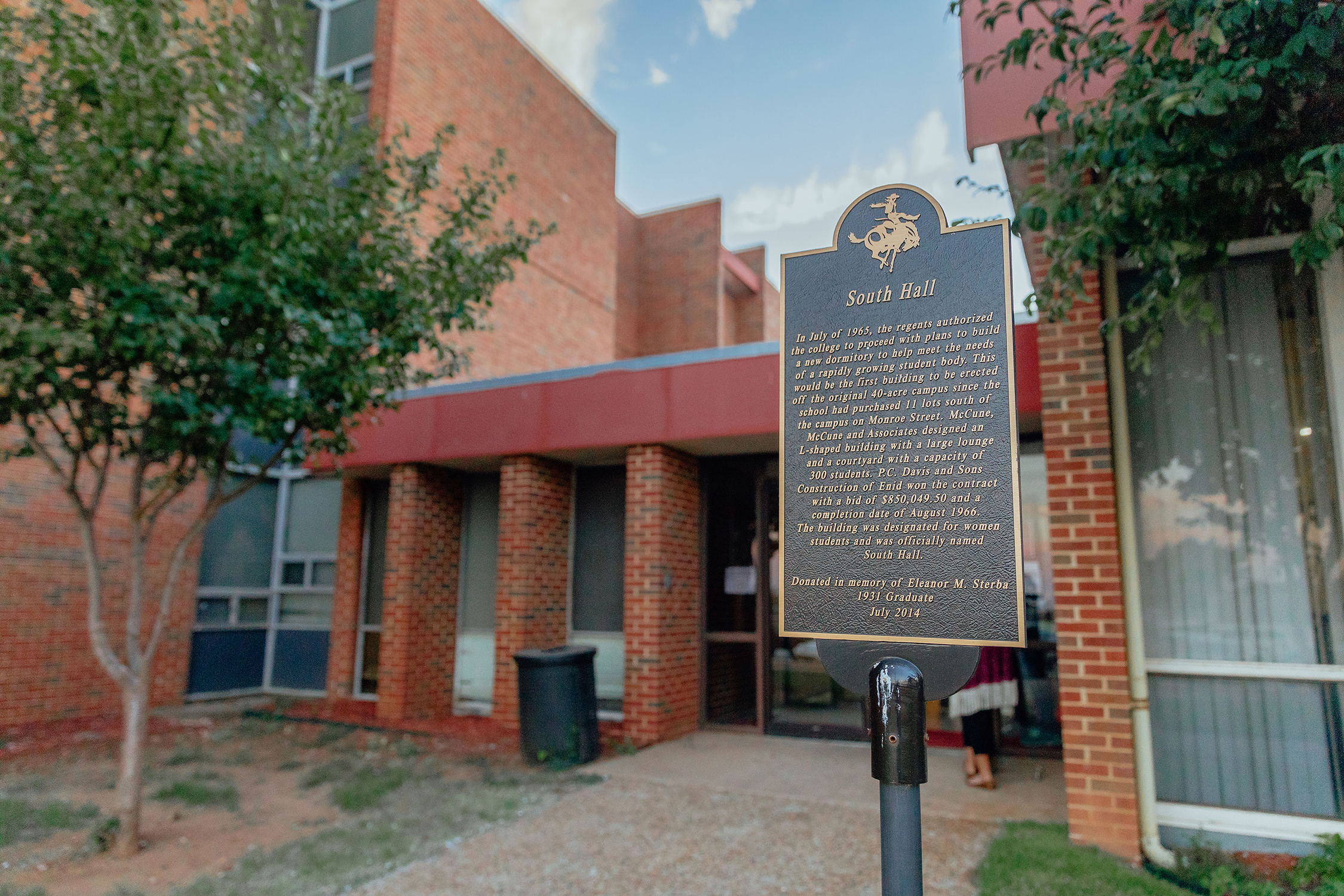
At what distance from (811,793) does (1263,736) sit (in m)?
2.89

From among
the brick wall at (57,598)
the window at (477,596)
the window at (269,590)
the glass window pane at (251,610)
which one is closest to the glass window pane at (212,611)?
the window at (269,590)

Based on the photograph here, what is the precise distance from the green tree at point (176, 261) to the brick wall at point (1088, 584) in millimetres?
4562

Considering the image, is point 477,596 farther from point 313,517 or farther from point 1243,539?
point 1243,539

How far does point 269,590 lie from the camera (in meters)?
11.7

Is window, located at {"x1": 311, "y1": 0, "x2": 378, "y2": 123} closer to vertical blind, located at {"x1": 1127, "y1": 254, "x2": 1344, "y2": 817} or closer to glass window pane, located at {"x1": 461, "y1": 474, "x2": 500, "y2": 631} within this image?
glass window pane, located at {"x1": 461, "y1": 474, "x2": 500, "y2": 631}

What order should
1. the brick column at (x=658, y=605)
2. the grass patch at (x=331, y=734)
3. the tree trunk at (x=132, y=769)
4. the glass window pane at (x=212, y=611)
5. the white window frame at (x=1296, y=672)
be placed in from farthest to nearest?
the glass window pane at (x=212, y=611)
the grass patch at (x=331, y=734)
the brick column at (x=658, y=605)
the tree trunk at (x=132, y=769)
the white window frame at (x=1296, y=672)

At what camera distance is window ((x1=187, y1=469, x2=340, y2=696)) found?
11141 millimetres

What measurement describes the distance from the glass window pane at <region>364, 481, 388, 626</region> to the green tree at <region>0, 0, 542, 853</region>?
425 centimetres

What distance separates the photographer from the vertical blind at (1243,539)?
4477mm

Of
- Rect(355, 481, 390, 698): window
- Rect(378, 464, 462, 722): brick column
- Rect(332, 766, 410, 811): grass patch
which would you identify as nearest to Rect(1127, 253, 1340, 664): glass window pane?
Rect(332, 766, 410, 811): grass patch

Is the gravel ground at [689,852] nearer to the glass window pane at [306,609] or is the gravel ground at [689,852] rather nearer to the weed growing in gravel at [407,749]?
the weed growing in gravel at [407,749]

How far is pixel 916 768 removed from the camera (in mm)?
2436

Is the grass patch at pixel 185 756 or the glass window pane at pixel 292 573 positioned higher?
the glass window pane at pixel 292 573

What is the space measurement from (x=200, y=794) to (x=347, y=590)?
14.0ft
